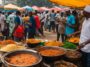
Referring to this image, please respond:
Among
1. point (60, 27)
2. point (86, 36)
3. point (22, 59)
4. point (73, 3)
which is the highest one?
point (73, 3)

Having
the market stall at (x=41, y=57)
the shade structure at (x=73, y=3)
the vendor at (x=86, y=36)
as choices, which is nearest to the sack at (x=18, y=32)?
the shade structure at (x=73, y=3)

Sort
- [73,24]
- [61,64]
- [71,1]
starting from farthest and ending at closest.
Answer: [73,24] < [71,1] < [61,64]

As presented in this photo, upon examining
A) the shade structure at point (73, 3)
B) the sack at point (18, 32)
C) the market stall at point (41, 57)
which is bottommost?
the sack at point (18, 32)

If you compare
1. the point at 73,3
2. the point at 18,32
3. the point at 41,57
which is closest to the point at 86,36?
the point at 41,57

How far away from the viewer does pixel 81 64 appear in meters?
5.96

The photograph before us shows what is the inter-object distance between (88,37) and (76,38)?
215cm

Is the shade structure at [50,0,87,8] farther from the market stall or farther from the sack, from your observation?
the sack

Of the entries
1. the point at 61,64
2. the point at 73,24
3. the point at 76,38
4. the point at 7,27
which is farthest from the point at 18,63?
the point at 7,27

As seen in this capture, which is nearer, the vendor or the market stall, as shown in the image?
the market stall

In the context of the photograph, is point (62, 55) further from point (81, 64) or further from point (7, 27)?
point (7, 27)

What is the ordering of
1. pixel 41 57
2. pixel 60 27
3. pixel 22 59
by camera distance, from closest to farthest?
pixel 22 59 → pixel 41 57 → pixel 60 27

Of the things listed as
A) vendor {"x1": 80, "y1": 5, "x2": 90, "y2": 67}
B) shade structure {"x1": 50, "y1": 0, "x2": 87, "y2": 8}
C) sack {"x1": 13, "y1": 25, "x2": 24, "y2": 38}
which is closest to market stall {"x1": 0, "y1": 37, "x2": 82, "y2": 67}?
vendor {"x1": 80, "y1": 5, "x2": 90, "y2": 67}

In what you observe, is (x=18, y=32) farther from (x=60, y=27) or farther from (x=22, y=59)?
(x=22, y=59)

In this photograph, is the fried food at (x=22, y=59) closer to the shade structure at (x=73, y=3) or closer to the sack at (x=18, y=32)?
the shade structure at (x=73, y=3)
